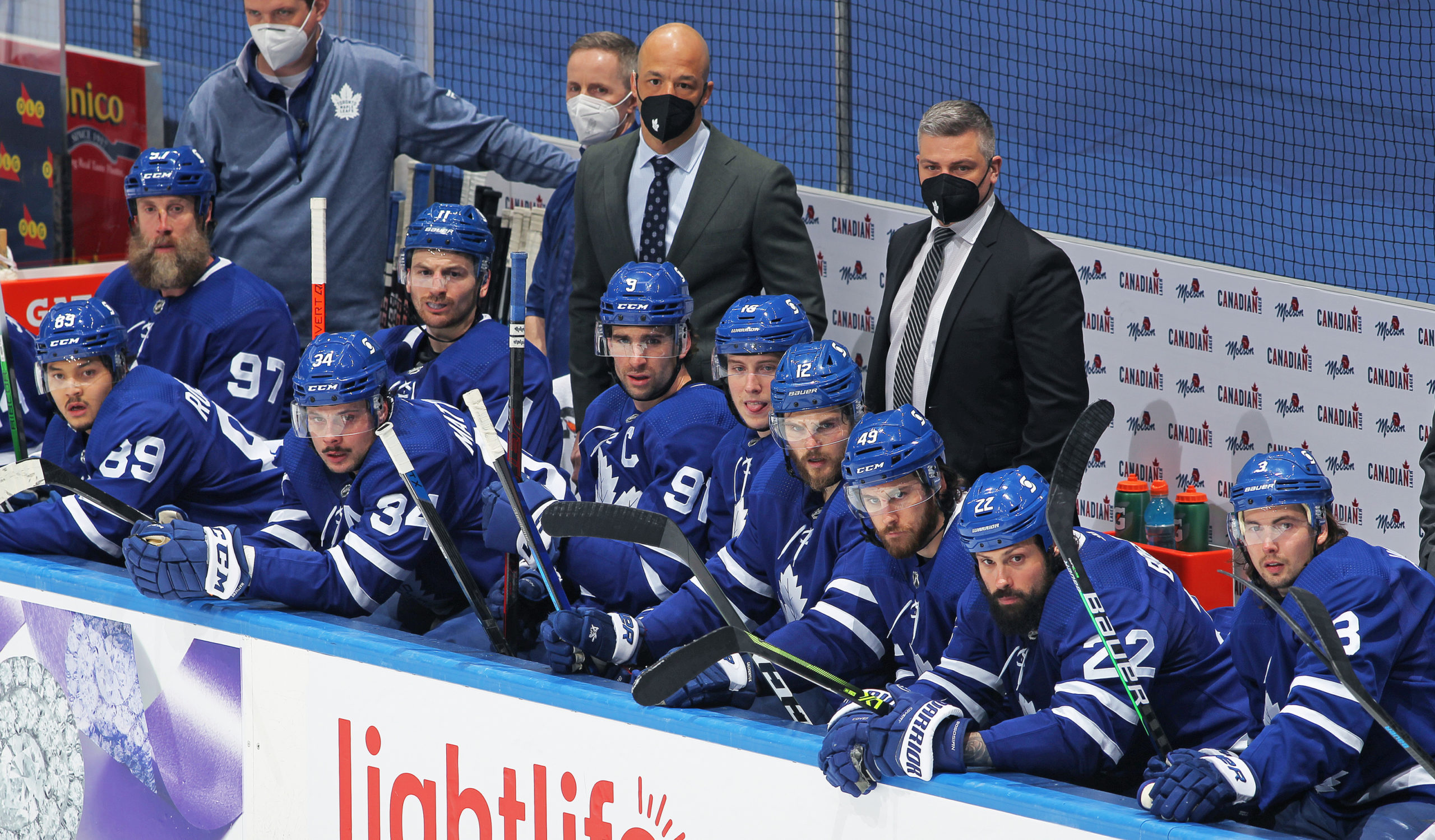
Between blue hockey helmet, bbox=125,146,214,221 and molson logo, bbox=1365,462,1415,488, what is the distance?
137 inches

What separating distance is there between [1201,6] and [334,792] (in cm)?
668

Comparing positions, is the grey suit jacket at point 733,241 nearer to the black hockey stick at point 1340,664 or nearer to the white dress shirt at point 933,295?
the white dress shirt at point 933,295

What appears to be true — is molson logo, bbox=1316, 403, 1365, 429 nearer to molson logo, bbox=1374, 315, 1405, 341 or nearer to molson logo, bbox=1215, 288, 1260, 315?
molson logo, bbox=1374, 315, 1405, 341

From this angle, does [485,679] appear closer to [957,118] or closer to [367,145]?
[957,118]

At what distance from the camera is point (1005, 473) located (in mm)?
2688

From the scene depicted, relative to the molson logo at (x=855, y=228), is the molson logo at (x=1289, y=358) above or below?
below

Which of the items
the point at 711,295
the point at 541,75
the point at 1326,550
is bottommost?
the point at 1326,550

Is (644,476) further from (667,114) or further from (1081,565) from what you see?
(1081,565)

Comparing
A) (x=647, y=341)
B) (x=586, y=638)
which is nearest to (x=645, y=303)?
(x=647, y=341)

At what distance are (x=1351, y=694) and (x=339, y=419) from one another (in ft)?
6.95

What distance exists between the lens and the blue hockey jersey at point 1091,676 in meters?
2.52

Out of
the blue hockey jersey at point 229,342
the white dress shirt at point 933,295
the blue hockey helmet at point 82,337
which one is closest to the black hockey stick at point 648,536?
the white dress shirt at point 933,295

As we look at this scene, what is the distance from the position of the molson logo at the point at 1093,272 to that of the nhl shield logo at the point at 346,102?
2.38 m

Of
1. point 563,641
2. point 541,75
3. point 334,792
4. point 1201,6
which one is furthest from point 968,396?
point 541,75
